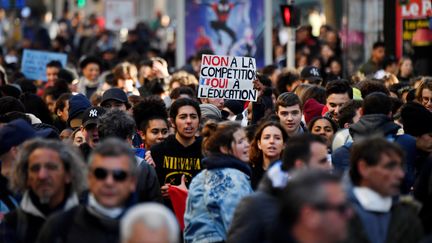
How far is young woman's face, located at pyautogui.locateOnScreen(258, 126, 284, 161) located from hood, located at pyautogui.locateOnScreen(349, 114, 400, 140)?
1.98 ft

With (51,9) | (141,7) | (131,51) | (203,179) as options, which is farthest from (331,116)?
(51,9)

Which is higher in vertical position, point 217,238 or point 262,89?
point 262,89

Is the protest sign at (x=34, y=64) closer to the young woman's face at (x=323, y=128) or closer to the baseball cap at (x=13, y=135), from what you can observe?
the young woman's face at (x=323, y=128)

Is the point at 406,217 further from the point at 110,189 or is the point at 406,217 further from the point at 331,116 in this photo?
the point at 331,116

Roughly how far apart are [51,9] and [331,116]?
62.8 m

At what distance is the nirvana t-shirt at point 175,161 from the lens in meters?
11.7

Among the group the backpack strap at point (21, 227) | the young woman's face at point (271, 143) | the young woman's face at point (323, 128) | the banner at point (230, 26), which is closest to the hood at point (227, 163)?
the young woman's face at point (271, 143)

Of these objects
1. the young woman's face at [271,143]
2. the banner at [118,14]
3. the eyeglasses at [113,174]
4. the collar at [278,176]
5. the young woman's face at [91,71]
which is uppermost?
the banner at [118,14]

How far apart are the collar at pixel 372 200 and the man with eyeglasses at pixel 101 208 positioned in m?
1.29

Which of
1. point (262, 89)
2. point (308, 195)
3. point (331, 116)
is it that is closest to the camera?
point (308, 195)

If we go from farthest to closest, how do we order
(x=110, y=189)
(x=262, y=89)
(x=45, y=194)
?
(x=262, y=89) → (x=45, y=194) → (x=110, y=189)

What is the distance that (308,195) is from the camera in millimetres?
6438

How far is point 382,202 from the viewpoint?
7.86 m

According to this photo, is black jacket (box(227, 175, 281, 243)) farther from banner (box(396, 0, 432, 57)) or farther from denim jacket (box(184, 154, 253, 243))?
banner (box(396, 0, 432, 57))
